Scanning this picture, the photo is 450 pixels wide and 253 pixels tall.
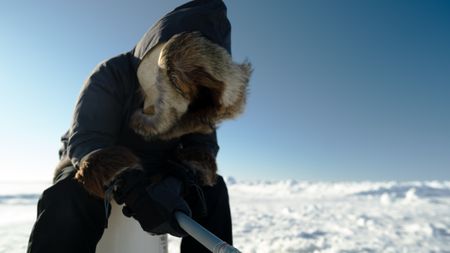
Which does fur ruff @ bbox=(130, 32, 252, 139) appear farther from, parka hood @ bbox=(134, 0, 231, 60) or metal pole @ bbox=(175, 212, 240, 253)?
metal pole @ bbox=(175, 212, 240, 253)

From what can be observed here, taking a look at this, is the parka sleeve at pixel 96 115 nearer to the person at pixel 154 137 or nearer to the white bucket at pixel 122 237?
the person at pixel 154 137

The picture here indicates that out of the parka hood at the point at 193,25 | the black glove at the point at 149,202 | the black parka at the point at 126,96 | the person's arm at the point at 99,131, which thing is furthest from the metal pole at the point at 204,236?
the parka hood at the point at 193,25

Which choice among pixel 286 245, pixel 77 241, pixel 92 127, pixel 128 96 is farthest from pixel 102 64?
pixel 286 245

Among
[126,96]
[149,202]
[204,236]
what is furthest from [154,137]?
[204,236]

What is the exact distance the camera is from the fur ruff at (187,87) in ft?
3.25

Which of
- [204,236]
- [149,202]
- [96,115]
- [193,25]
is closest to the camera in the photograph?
[204,236]

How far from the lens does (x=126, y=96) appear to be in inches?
44.3

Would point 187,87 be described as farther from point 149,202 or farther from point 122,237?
point 122,237

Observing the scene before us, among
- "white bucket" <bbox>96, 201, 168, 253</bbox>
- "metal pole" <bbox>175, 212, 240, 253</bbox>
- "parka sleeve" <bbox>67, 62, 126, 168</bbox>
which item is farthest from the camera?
"white bucket" <bbox>96, 201, 168, 253</bbox>

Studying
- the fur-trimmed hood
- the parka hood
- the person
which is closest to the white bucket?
the person

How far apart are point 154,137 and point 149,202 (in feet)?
1.15

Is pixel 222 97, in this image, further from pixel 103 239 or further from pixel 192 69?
pixel 103 239

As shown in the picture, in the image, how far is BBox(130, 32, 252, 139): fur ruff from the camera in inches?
38.9

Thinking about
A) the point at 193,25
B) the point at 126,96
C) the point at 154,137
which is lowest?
the point at 154,137
